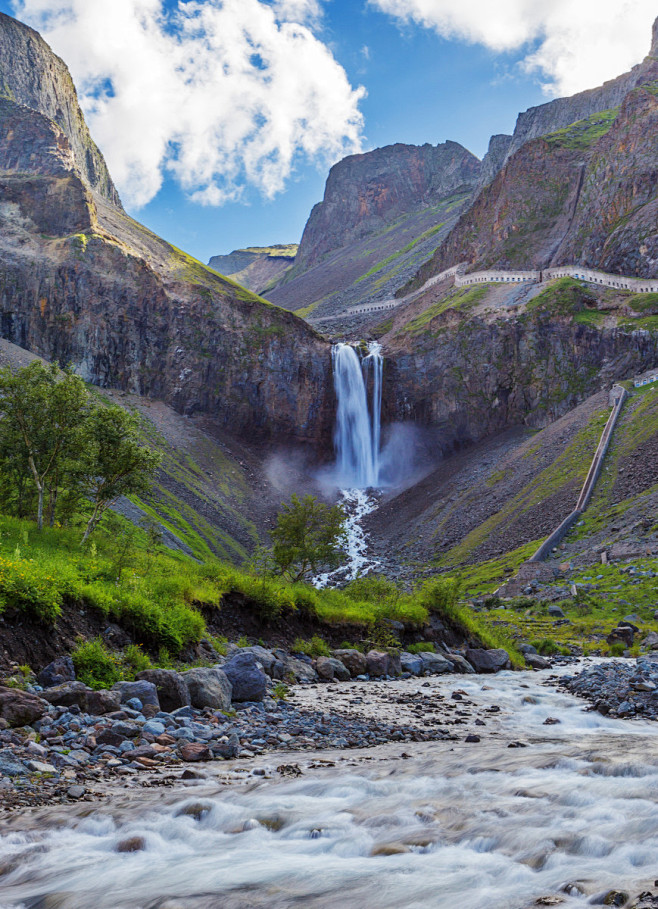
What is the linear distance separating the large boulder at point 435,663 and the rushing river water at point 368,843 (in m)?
13.1

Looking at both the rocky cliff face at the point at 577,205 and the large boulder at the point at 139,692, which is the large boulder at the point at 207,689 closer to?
the large boulder at the point at 139,692

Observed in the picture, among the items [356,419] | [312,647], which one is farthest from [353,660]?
→ [356,419]

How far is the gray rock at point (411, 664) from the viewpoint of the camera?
23.6m

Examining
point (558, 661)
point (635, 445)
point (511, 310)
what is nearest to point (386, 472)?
point (511, 310)

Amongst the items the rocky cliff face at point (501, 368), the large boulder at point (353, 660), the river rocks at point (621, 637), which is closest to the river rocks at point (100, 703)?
the large boulder at point (353, 660)

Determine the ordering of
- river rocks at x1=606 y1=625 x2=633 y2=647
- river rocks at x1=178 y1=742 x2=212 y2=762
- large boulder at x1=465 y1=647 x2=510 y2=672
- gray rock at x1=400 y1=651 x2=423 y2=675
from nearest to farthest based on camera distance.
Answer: river rocks at x1=178 y1=742 x2=212 y2=762 < gray rock at x1=400 y1=651 x2=423 y2=675 < large boulder at x1=465 y1=647 x2=510 y2=672 < river rocks at x1=606 y1=625 x2=633 y2=647

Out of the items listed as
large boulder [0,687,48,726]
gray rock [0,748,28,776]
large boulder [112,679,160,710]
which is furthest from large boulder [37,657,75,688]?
gray rock [0,748,28,776]

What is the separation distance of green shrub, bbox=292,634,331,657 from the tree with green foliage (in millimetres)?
13060

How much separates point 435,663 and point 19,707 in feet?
58.6

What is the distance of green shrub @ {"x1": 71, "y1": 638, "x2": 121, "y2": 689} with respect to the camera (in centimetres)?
1270

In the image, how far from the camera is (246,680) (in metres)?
15.1

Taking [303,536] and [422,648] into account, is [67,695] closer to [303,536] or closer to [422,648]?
[422,648]

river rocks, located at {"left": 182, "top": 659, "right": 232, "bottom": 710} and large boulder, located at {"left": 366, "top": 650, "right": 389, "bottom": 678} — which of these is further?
large boulder, located at {"left": 366, "top": 650, "right": 389, "bottom": 678}

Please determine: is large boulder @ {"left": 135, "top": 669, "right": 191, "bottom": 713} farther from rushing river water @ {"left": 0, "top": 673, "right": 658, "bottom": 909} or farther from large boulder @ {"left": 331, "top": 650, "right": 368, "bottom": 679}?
large boulder @ {"left": 331, "top": 650, "right": 368, "bottom": 679}
